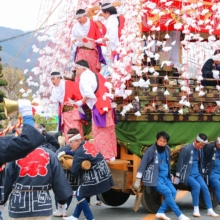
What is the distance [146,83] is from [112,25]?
110 cm

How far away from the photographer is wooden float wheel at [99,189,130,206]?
9.29 metres

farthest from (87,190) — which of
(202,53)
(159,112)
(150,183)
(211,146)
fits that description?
(202,53)

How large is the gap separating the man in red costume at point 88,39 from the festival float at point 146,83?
242mm

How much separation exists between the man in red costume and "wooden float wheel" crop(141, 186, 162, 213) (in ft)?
7.14

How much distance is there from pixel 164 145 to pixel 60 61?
256cm

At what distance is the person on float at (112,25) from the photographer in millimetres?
8727

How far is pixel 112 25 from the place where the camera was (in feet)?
28.6

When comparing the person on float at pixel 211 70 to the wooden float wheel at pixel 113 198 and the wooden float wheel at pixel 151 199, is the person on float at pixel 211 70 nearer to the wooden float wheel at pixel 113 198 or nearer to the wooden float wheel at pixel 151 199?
the wooden float wheel at pixel 151 199

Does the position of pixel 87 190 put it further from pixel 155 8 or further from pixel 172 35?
pixel 172 35

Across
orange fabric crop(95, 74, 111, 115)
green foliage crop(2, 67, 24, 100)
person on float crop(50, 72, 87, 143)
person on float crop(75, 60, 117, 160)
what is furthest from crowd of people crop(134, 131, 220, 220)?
green foliage crop(2, 67, 24, 100)

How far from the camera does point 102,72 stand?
9359 mm

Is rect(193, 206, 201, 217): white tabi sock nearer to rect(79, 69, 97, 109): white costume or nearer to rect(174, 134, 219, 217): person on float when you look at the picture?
rect(174, 134, 219, 217): person on float

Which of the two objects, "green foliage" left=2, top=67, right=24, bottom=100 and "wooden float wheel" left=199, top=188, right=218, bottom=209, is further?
"green foliage" left=2, top=67, right=24, bottom=100

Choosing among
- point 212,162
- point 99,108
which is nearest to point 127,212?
point 212,162
